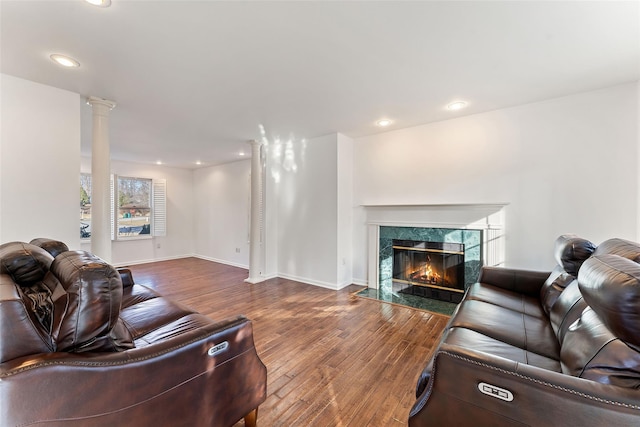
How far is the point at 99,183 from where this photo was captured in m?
2.82

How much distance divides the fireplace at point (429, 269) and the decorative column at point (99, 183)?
3.66 metres

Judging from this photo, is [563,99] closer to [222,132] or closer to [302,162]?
[302,162]

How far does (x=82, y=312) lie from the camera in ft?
2.97

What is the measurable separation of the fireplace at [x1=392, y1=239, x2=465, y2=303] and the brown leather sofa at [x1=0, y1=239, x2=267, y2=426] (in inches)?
115

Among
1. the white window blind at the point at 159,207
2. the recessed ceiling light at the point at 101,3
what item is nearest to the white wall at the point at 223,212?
the white window blind at the point at 159,207

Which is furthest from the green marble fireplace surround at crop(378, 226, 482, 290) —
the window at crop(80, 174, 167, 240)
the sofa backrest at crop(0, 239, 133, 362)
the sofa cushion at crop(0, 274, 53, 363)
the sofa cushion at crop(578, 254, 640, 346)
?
the window at crop(80, 174, 167, 240)

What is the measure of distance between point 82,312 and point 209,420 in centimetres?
72

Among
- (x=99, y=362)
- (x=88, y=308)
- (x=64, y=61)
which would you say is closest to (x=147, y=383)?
(x=99, y=362)

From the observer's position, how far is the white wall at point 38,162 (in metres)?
2.29

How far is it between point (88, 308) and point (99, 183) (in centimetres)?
257

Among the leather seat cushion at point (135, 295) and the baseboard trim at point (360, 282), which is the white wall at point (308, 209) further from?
the leather seat cushion at point (135, 295)

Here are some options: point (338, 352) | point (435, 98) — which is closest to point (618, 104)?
point (435, 98)

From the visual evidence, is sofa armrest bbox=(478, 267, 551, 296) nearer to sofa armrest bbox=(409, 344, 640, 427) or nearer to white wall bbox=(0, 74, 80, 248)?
sofa armrest bbox=(409, 344, 640, 427)

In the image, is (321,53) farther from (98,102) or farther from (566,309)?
(98,102)
